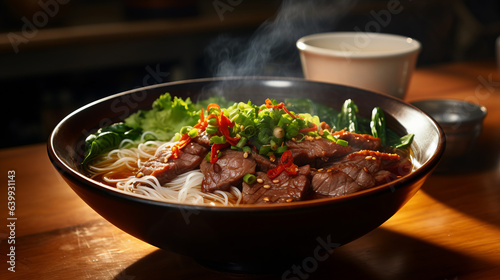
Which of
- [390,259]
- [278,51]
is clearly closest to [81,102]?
[278,51]

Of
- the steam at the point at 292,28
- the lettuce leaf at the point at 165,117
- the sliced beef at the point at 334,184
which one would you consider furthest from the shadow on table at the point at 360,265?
the steam at the point at 292,28

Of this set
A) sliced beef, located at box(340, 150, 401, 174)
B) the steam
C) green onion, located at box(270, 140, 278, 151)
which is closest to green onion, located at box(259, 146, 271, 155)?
green onion, located at box(270, 140, 278, 151)

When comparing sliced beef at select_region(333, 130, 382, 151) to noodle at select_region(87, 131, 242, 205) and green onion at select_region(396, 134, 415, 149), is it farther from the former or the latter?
noodle at select_region(87, 131, 242, 205)

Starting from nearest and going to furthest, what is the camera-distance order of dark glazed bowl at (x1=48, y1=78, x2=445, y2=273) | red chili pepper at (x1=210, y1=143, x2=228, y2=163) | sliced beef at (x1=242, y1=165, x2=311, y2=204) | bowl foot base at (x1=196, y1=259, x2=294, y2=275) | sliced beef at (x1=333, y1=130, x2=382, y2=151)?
dark glazed bowl at (x1=48, y1=78, x2=445, y2=273) → bowl foot base at (x1=196, y1=259, x2=294, y2=275) → sliced beef at (x1=242, y1=165, x2=311, y2=204) → red chili pepper at (x1=210, y1=143, x2=228, y2=163) → sliced beef at (x1=333, y1=130, x2=382, y2=151)

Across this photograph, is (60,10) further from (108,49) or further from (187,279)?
(187,279)

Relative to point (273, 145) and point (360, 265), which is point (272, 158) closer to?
point (273, 145)

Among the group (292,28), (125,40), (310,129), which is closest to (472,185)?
(310,129)
